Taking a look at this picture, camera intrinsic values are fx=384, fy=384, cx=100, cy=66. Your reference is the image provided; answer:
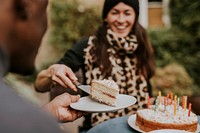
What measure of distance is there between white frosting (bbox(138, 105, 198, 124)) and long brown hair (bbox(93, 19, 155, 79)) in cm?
73

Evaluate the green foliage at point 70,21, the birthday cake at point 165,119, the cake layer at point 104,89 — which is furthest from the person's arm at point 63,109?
the green foliage at point 70,21

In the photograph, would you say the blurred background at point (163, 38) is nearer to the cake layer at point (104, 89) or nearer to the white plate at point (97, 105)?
the cake layer at point (104, 89)

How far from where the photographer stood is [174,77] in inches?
201

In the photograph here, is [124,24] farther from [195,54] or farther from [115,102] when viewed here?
[195,54]

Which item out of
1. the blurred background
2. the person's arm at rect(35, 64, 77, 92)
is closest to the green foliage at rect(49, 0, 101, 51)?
the blurred background

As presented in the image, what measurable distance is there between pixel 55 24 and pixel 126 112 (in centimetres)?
337

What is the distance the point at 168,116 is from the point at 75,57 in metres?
0.92

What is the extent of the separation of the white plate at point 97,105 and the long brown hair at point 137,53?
733 mm

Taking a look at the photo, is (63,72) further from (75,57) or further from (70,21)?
(70,21)

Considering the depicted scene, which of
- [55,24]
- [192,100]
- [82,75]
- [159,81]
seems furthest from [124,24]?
[55,24]

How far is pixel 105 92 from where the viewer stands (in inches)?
76.5

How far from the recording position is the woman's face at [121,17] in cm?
255

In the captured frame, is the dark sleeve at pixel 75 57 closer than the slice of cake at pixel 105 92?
No

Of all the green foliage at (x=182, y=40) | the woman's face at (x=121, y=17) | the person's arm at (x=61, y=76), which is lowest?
the green foliage at (x=182, y=40)
